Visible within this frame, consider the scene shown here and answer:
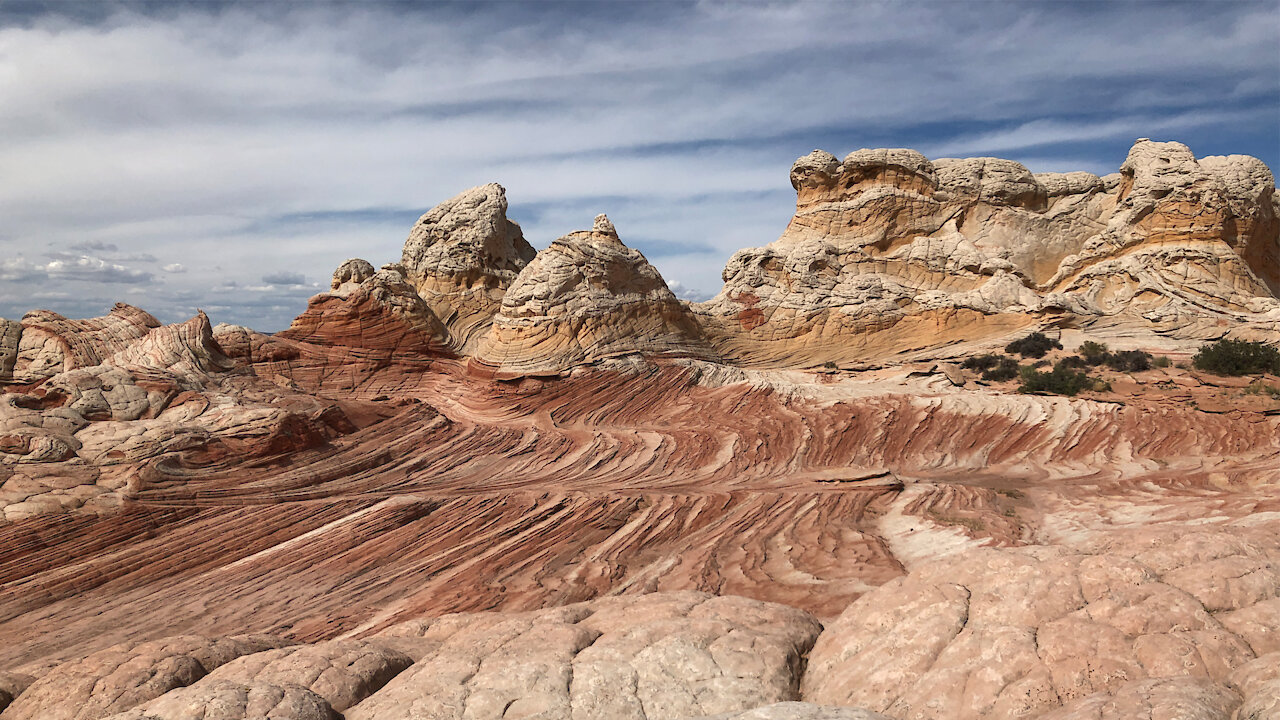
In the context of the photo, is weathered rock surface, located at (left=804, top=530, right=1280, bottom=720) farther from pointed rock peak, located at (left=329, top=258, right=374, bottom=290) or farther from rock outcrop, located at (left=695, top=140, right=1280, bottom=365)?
pointed rock peak, located at (left=329, top=258, right=374, bottom=290)

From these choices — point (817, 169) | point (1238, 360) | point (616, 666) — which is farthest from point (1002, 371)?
point (616, 666)

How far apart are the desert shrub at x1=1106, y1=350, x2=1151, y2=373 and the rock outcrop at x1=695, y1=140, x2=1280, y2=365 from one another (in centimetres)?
382

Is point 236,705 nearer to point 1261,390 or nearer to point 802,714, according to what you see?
point 802,714

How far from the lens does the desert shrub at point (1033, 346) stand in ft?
65.0

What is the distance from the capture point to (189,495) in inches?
366

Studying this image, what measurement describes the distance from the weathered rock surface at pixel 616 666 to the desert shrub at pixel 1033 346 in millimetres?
17566

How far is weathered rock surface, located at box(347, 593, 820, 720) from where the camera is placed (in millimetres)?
3879

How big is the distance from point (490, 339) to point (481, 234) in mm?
7439

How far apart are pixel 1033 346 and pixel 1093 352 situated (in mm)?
1484

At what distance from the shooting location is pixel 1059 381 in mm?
16500

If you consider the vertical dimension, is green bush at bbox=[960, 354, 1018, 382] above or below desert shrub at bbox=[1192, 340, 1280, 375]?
below

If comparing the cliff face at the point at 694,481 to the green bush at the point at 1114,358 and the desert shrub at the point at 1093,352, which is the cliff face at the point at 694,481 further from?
the desert shrub at the point at 1093,352

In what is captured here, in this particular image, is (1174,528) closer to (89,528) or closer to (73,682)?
(73,682)

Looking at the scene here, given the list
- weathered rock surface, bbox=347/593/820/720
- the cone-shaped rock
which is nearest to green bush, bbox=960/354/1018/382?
the cone-shaped rock
